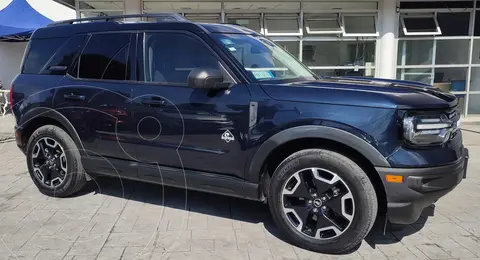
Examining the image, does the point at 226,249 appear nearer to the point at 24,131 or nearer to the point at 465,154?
the point at 465,154

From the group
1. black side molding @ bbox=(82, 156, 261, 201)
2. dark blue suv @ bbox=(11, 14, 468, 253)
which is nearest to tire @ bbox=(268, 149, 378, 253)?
dark blue suv @ bbox=(11, 14, 468, 253)

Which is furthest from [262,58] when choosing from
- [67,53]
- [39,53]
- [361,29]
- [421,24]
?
[421,24]

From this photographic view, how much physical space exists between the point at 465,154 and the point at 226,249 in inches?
91.1

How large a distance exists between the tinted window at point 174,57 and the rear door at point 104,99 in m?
0.23

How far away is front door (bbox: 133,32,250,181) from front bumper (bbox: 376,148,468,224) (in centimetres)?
129

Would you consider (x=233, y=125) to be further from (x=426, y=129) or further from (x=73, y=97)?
(x=73, y=97)

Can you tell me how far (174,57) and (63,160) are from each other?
1.86 metres

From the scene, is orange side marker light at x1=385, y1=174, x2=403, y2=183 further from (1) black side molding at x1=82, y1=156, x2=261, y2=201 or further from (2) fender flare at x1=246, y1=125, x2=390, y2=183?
(1) black side molding at x1=82, y1=156, x2=261, y2=201

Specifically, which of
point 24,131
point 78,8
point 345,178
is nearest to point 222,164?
point 345,178

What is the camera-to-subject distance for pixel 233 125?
3.69 meters

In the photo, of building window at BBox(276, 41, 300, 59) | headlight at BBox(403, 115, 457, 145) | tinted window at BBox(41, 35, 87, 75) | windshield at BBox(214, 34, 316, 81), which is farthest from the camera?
building window at BBox(276, 41, 300, 59)

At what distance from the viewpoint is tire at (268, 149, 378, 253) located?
129 inches

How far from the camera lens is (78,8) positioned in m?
10.3

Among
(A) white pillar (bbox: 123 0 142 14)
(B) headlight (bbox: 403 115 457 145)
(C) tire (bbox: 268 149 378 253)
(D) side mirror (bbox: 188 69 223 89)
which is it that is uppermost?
(A) white pillar (bbox: 123 0 142 14)
